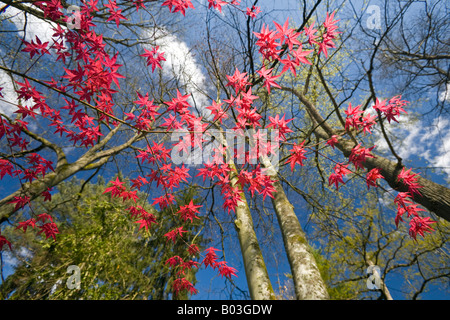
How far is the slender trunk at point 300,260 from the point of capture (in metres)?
1.57

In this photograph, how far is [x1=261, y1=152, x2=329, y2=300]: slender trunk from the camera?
5.15ft

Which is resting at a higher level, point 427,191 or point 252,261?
point 427,191

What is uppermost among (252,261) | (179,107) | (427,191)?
(179,107)

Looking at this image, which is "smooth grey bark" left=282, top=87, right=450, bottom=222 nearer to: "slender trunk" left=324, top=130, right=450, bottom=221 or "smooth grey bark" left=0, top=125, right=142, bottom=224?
"slender trunk" left=324, top=130, right=450, bottom=221

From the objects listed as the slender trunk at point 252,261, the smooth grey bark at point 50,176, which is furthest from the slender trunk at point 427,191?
the smooth grey bark at point 50,176

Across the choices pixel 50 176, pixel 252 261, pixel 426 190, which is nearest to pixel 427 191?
pixel 426 190

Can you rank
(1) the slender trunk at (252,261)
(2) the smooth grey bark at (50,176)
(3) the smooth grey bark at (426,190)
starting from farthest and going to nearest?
(2) the smooth grey bark at (50,176), (3) the smooth grey bark at (426,190), (1) the slender trunk at (252,261)

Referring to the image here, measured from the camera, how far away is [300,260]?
1.83m

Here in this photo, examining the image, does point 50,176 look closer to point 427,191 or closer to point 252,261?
point 252,261

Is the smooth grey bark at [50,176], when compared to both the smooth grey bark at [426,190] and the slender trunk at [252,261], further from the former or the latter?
the smooth grey bark at [426,190]

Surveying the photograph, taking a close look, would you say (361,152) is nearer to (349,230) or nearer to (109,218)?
(109,218)

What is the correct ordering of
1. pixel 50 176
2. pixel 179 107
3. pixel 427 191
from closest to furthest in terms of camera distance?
pixel 179 107 < pixel 427 191 < pixel 50 176

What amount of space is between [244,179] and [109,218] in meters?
4.56

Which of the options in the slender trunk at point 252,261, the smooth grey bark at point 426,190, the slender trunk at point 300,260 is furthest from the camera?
the smooth grey bark at point 426,190
